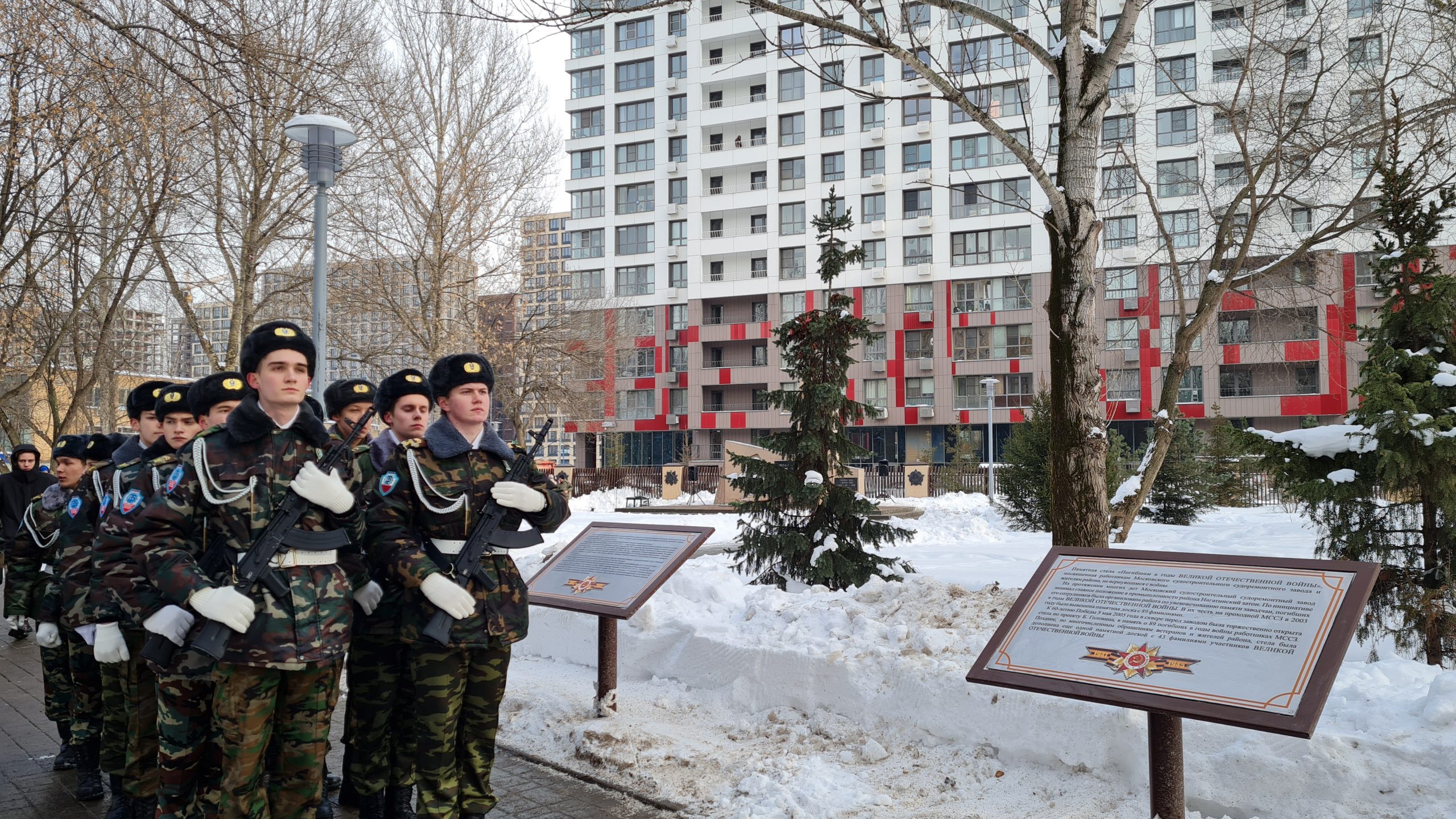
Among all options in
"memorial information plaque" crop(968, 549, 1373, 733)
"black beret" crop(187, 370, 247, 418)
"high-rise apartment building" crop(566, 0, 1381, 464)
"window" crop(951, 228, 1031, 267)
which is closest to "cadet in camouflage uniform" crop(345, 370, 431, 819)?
"black beret" crop(187, 370, 247, 418)

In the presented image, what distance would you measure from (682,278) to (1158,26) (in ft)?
92.4

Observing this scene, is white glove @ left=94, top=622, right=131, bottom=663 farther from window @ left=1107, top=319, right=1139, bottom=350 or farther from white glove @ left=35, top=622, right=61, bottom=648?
window @ left=1107, top=319, right=1139, bottom=350

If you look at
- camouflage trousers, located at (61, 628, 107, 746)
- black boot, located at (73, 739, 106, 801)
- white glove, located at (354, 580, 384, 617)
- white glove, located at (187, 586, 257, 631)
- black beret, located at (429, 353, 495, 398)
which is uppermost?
black beret, located at (429, 353, 495, 398)

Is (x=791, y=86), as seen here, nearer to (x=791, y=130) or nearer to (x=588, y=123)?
(x=791, y=130)

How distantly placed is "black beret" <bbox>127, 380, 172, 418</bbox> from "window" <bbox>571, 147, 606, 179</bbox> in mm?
57182

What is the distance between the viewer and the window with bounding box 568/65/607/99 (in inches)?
2406

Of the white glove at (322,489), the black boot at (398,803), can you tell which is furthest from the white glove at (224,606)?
the black boot at (398,803)

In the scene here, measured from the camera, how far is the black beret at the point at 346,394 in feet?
19.4

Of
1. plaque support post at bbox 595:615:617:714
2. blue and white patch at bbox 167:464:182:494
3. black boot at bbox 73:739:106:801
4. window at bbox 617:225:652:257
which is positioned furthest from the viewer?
window at bbox 617:225:652:257

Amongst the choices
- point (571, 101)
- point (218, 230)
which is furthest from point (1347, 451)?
point (571, 101)

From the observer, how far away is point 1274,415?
4803 cm

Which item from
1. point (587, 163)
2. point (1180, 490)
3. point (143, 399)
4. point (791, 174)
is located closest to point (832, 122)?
point (791, 174)

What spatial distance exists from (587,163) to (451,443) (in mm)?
59893

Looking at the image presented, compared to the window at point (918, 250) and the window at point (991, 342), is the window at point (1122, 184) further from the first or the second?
the window at point (918, 250)
